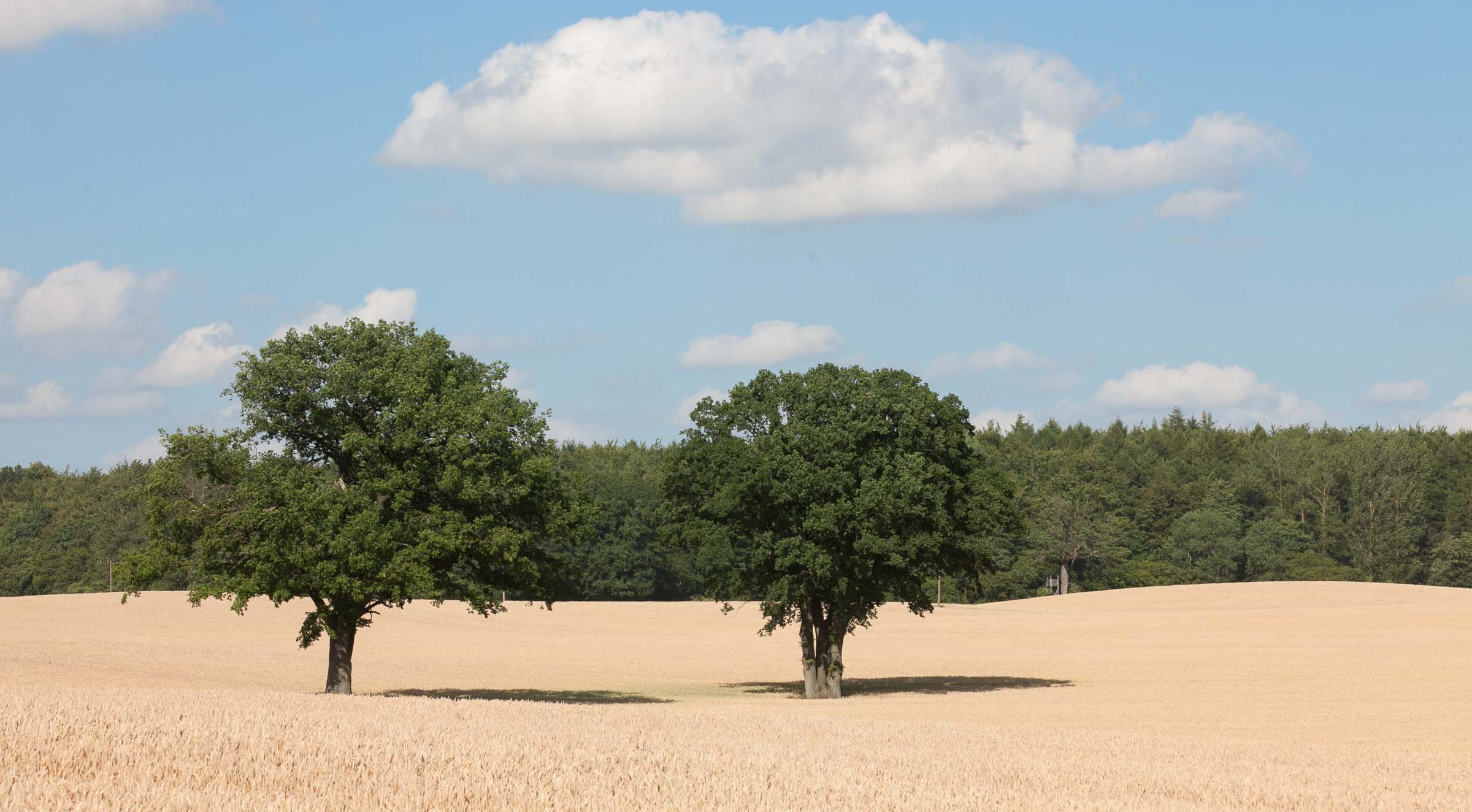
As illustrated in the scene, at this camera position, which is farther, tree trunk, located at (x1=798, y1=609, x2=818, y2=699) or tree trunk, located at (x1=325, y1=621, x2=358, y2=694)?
tree trunk, located at (x1=798, y1=609, x2=818, y2=699)

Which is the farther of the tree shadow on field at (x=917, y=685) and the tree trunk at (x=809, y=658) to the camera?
the tree shadow on field at (x=917, y=685)

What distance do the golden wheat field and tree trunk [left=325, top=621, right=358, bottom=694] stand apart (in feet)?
9.68

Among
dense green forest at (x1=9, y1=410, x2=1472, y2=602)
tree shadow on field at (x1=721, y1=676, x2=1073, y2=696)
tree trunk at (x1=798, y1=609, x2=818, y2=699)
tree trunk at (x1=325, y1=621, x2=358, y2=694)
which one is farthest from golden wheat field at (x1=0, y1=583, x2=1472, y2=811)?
dense green forest at (x1=9, y1=410, x2=1472, y2=602)

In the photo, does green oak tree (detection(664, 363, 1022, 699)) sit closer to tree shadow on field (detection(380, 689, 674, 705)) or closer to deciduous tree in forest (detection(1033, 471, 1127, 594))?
tree shadow on field (detection(380, 689, 674, 705))

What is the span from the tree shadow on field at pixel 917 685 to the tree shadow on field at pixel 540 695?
5289 mm

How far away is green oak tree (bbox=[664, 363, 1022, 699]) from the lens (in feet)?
131

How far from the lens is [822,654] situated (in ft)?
141

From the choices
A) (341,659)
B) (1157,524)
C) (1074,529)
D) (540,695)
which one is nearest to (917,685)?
(540,695)

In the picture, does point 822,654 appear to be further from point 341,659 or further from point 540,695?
point 341,659

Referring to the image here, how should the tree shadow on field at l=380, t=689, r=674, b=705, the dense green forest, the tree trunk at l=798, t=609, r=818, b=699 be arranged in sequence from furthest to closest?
the dense green forest
the tree trunk at l=798, t=609, r=818, b=699
the tree shadow on field at l=380, t=689, r=674, b=705

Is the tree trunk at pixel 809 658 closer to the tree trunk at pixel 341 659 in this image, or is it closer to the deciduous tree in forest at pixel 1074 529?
the tree trunk at pixel 341 659

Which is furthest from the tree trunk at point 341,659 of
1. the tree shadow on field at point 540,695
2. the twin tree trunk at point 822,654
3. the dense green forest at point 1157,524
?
the dense green forest at point 1157,524

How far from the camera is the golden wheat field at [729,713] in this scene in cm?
1400

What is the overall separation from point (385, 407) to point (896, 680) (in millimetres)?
24685
